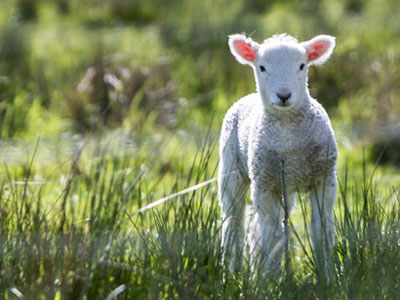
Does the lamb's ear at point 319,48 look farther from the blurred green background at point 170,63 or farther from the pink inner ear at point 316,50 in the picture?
the blurred green background at point 170,63

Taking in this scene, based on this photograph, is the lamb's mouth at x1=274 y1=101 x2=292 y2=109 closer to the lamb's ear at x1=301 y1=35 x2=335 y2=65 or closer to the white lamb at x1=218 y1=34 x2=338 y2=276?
the white lamb at x1=218 y1=34 x2=338 y2=276

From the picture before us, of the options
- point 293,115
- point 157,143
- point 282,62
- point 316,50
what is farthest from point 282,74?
point 157,143

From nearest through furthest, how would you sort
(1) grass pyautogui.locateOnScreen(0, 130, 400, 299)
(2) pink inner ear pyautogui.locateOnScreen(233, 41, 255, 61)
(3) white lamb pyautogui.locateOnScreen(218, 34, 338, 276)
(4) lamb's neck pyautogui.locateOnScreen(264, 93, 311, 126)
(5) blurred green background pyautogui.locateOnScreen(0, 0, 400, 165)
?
1. (1) grass pyautogui.locateOnScreen(0, 130, 400, 299)
2. (3) white lamb pyautogui.locateOnScreen(218, 34, 338, 276)
3. (4) lamb's neck pyautogui.locateOnScreen(264, 93, 311, 126)
4. (2) pink inner ear pyautogui.locateOnScreen(233, 41, 255, 61)
5. (5) blurred green background pyautogui.locateOnScreen(0, 0, 400, 165)

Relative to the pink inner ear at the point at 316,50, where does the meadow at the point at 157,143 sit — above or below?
below

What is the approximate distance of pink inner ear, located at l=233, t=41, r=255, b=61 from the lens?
15.0 feet

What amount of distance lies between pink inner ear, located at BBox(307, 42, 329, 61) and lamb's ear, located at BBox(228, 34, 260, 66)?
0.27 m

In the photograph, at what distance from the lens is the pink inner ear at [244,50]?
4.57 metres

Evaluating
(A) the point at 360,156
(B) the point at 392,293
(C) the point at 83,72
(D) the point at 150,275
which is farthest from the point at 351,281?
(C) the point at 83,72

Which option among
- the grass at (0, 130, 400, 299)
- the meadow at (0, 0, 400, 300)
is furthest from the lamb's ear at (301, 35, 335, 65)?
the grass at (0, 130, 400, 299)

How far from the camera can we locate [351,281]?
3506 mm

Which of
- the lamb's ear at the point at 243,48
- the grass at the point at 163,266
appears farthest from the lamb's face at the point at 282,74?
the grass at the point at 163,266

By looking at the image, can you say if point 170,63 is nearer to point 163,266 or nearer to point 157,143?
point 157,143

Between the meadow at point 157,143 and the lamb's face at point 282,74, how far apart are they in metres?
0.40

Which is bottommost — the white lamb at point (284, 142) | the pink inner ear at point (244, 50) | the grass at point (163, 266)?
the grass at point (163, 266)
